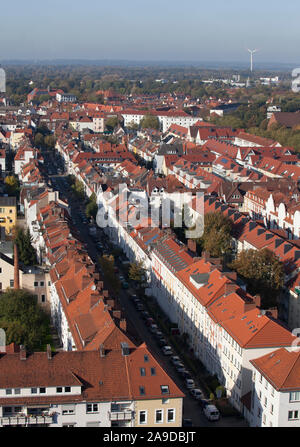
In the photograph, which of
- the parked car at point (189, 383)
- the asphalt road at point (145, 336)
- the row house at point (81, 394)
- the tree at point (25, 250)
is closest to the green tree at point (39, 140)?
the asphalt road at point (145, 336)

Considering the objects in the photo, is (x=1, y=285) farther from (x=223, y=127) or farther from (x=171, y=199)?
(x=223, y=127)

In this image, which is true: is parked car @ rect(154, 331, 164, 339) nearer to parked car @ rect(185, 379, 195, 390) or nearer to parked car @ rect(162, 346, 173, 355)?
parked car @ rect(162, 346, 173, 355)

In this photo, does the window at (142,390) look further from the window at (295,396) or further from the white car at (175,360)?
the white car at (175,360)

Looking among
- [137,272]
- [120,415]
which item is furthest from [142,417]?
[137,272]

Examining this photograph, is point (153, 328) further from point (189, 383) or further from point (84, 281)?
point (189, 383)

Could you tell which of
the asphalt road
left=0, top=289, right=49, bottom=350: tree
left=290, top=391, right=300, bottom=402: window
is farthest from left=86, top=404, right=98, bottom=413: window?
left=0, top=289, right=49, bottom=350: tree
